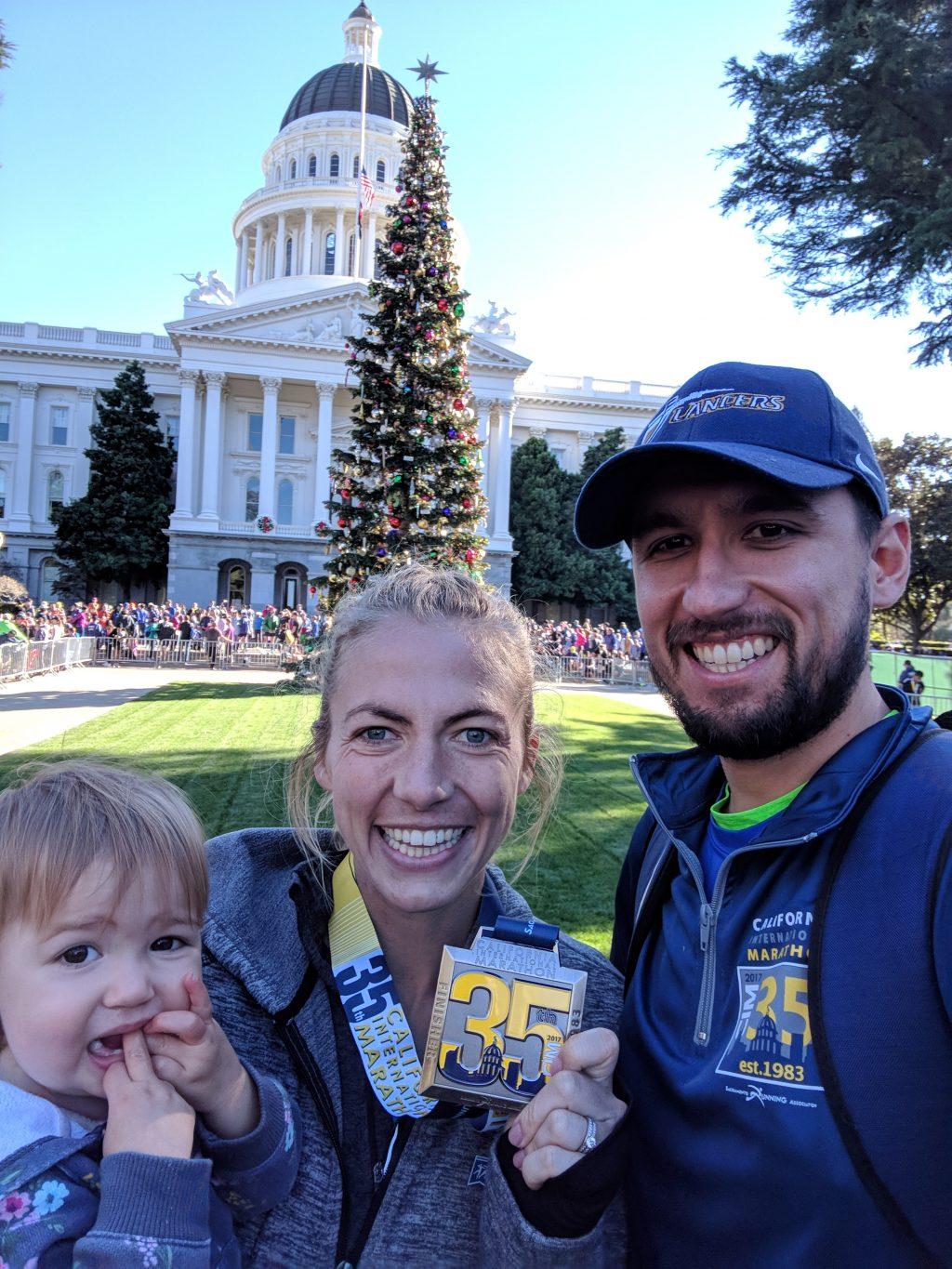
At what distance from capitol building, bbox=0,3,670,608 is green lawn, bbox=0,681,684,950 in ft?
101

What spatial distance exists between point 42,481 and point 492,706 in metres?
68.0

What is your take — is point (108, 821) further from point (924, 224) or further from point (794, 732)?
point (924, 224)

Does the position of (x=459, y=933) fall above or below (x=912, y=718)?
below

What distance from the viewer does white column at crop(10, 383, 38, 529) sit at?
2429 inches

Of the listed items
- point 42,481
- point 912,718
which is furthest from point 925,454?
point 42,481

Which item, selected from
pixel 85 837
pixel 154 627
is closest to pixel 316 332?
pixel 154 627

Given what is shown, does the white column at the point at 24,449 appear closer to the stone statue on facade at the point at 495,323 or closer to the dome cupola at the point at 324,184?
the dome cupola at the point at 324,184

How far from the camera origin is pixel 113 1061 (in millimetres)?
1644

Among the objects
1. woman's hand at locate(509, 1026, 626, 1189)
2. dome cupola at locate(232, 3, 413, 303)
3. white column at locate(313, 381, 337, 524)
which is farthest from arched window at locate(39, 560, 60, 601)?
woman's hand at locate(509, 1026, 626, 1189)

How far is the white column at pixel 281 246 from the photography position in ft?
235

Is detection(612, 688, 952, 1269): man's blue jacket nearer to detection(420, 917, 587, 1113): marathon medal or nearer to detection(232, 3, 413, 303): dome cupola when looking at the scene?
detection(420, 917, 587, 1113): marathon medal

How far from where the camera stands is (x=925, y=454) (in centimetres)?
4003

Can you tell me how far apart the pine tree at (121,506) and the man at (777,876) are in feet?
177

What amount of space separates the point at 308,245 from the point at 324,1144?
7623 cm
